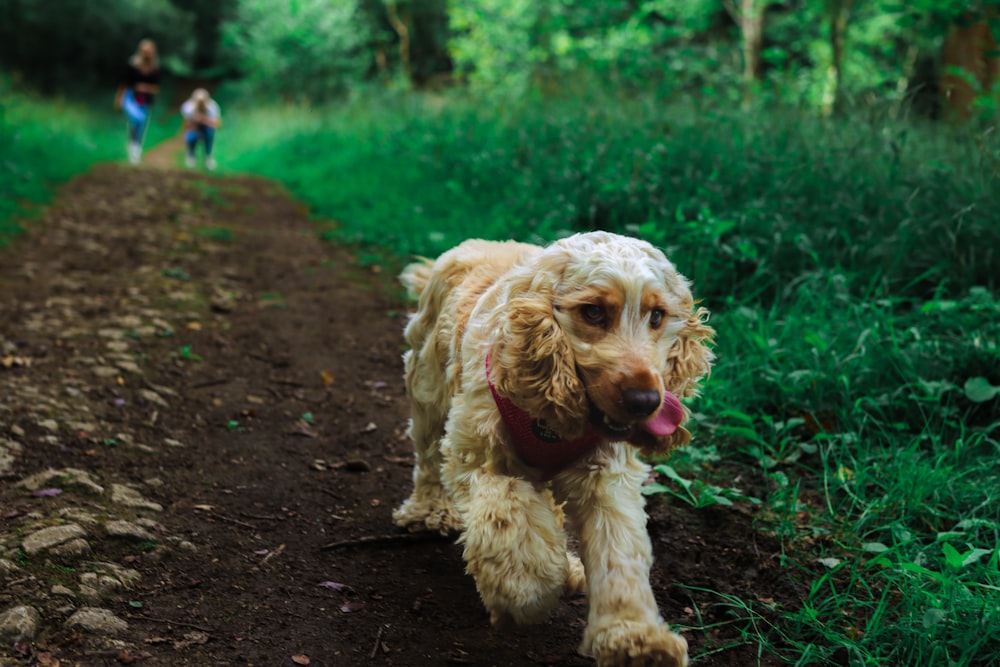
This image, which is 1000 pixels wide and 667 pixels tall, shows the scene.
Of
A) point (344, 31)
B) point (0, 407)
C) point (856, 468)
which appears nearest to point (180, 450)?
point (0, 407)

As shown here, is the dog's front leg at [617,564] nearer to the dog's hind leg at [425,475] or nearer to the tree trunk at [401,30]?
the dog's hind leg at [425,475]

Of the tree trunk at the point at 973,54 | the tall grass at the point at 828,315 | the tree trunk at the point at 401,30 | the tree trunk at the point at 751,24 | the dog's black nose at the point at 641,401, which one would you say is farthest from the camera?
the tree trunk at the point at 401,30

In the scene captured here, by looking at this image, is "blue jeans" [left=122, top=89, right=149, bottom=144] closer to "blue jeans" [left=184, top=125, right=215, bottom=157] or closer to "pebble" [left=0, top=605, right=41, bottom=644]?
"blue jeans" [left=184, top=125, right=215, bottom=157]

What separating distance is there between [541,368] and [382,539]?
4.96 feet

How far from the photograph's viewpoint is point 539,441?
275 cm

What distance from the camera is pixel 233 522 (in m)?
3.61

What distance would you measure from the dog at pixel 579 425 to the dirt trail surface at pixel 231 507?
0.48 metres

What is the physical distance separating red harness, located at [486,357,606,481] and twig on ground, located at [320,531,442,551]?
113cm

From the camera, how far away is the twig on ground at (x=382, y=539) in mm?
3566

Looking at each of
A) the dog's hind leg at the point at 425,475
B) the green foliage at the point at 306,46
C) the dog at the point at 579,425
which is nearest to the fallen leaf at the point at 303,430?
the dog's hind leg at the point at 425,475

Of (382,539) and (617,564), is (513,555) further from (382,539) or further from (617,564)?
(382,539)

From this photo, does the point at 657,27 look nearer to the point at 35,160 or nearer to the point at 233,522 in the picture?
the point at 35,160

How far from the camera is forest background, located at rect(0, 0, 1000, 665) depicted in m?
3.25

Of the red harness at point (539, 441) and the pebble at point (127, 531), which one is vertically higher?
the red harness at point (539, 441)
